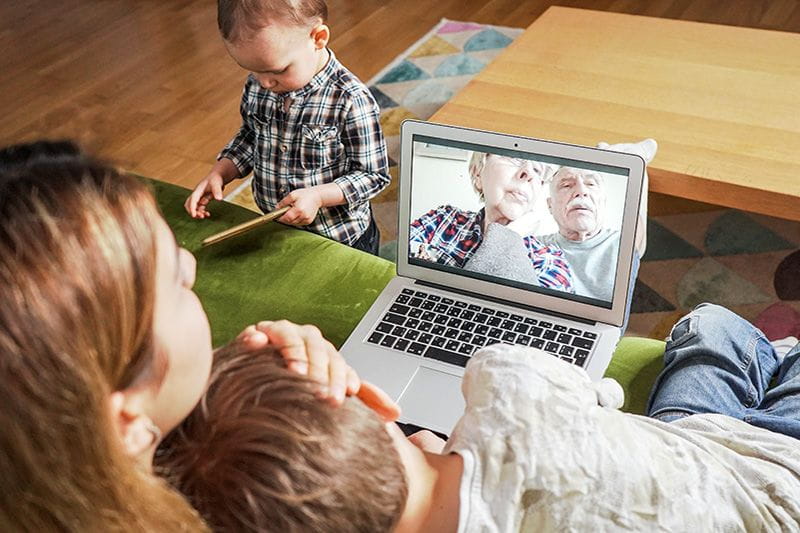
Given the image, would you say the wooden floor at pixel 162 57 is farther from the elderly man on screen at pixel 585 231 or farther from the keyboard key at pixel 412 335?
the elderly man on screen at pixel 585 231

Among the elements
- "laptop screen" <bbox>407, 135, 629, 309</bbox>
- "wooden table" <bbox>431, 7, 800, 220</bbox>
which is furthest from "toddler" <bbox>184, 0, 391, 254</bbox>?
"laptop screen" <bbox>407, 135, 629, 309</bbox>

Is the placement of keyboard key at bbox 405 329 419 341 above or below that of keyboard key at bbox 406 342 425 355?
above

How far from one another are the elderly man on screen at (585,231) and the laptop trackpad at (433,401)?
9.4 inches

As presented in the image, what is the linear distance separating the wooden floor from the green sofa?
43.7 inches

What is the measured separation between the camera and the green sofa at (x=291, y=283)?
1.31 metres

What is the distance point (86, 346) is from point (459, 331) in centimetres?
77

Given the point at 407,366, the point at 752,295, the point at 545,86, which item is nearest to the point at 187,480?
the point at 407,366

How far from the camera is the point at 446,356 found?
1202mm

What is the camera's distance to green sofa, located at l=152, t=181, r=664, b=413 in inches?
51.5

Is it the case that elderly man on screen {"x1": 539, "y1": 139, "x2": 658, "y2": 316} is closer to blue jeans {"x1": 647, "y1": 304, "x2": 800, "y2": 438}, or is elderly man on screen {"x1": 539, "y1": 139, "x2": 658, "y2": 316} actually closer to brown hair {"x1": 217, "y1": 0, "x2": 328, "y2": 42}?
blue jeans {"x1": 647, "y1": 304, "x2": 800, "y2": 438}

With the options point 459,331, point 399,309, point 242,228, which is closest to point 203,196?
point 242,228

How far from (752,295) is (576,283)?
3.00 feet

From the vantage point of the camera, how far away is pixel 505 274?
127 centimetres

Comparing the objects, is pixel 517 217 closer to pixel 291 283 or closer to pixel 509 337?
pixel 509 337
